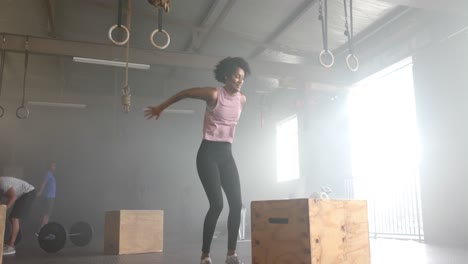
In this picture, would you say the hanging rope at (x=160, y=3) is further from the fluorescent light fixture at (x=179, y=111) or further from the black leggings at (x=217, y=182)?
the fluorescent light fixture at (x=179, y=111)

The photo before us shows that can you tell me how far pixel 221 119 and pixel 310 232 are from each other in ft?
2.71

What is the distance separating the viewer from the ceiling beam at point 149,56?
206 inches

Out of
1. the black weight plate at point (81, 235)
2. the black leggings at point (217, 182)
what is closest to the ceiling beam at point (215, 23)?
the black weight plate at point (81, 235)

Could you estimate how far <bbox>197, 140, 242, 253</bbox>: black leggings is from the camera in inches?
88.1

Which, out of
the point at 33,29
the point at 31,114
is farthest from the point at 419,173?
the point at 31,114

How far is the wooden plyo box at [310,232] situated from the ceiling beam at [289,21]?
417 cm

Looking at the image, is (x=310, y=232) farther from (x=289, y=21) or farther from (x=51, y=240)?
(x=289, y=21)

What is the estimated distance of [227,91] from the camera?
240 centimetres

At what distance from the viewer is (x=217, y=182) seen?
225cm

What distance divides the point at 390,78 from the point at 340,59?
1.03m

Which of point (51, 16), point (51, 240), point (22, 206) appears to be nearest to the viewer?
point (22, 206)

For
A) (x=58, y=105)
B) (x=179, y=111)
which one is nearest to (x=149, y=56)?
(x=179, y=111)

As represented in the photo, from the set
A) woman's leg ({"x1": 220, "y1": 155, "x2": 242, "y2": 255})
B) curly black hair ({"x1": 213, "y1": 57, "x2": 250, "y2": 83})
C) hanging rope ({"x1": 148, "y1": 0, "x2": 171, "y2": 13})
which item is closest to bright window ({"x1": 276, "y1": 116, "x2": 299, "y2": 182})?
hanging rope ({"x1": 148, "y1": 0, "x2": 171, "y2": 13})

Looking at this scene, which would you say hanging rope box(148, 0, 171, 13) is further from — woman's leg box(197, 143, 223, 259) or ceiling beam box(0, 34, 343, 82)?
ceiling beam box(0, 34, 343, 82)
